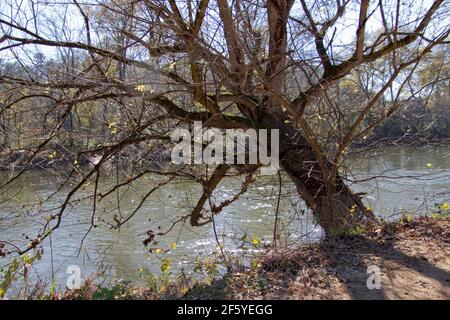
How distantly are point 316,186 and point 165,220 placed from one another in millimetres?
5224

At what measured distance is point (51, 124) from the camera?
6.02 metres

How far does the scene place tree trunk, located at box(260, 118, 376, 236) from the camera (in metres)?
5.45

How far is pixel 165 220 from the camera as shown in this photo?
1035 centimetres

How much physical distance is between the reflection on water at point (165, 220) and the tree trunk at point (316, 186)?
1.21 feet

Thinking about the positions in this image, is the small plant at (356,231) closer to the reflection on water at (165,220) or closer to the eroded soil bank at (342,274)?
the eroded soil bank at (342,274)

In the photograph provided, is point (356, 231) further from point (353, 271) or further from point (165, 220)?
point (165, 220)

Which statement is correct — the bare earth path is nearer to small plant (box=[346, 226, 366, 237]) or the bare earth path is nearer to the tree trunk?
small plant (box=[346, 226, 366, 237])

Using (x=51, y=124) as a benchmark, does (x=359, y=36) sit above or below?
above

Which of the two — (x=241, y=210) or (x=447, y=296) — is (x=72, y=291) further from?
(x=241, y=210)

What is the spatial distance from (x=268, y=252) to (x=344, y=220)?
3.99ft

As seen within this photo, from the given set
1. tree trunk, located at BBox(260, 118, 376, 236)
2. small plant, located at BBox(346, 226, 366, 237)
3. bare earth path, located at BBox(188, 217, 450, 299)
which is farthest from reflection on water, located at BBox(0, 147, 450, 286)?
bare earth path, located at BBox(188, 217, 450, 299)

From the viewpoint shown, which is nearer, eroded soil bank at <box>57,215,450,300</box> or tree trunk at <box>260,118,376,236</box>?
eroded soil bank at <box>57,215,450,300</box>

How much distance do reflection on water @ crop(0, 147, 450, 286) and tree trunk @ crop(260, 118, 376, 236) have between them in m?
0.37
